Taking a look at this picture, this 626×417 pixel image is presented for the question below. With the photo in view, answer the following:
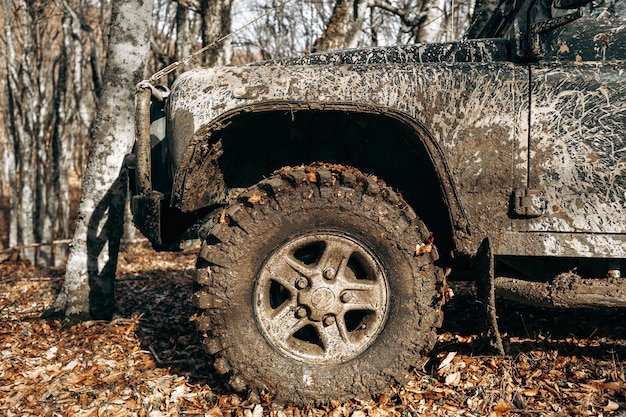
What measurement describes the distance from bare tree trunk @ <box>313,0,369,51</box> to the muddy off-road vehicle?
5.15 metres

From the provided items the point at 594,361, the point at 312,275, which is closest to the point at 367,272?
the point at 312,275

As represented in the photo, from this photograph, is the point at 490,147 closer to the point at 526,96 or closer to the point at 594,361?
the point at 526,96

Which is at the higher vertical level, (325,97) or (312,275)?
(325,97)

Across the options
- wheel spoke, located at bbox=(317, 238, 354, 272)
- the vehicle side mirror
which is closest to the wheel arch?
wheel spoke, located at bbox=(317, 238, 354, 272)

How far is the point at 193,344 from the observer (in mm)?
3971

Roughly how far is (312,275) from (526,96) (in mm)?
1430

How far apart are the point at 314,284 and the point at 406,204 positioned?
0.64 meters

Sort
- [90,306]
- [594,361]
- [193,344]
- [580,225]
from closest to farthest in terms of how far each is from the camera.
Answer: [580,225]
[594,361]
[193,344]
[90,306]

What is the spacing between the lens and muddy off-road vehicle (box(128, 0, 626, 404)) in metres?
2.74

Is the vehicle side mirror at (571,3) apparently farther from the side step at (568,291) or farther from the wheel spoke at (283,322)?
the wheel spoke at (283,322)

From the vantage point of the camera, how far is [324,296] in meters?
2.86

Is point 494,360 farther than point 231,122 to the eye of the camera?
Yes

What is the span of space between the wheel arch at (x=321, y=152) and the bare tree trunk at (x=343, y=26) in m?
4.83

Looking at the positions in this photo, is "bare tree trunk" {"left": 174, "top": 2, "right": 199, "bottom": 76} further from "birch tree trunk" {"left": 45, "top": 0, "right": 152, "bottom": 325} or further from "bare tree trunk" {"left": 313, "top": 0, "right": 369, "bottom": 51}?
"birch tree trunk" {"left": 45, "top": 0, "right": 152, "bottom": 325}
